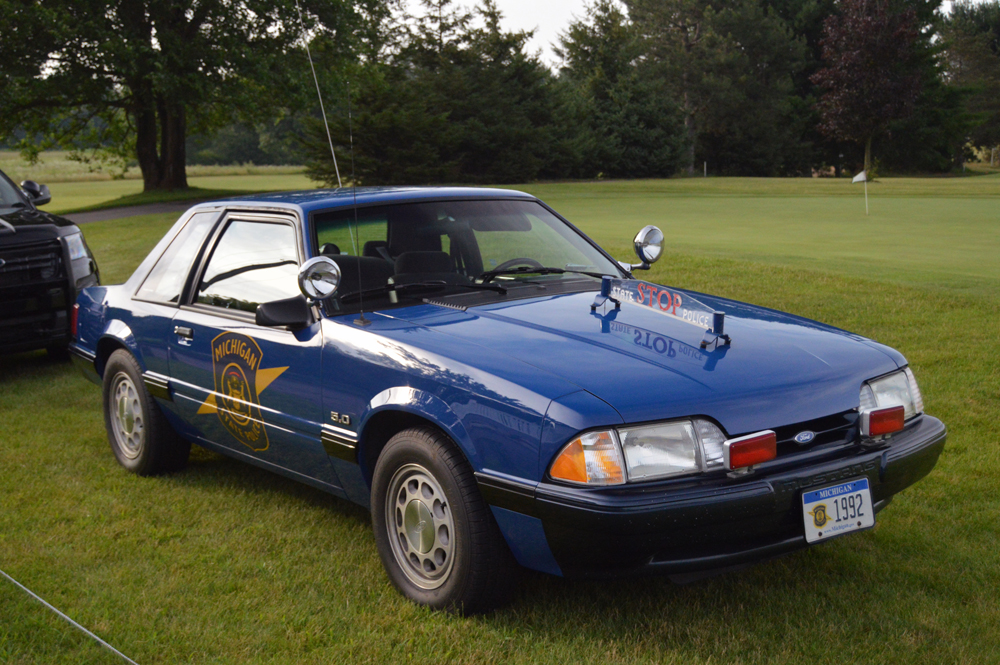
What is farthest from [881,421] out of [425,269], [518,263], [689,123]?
[689,123]

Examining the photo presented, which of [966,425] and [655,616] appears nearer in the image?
[655,616]

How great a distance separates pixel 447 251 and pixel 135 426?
2038mm

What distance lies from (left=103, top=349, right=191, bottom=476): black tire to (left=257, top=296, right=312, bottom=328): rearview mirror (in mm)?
1402

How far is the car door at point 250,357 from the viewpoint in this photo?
12.6 ft

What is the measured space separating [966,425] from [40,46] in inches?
1188

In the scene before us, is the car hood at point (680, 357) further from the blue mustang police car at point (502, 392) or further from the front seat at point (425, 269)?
the front seat at point (425, 269)

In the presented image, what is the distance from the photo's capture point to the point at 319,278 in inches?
142

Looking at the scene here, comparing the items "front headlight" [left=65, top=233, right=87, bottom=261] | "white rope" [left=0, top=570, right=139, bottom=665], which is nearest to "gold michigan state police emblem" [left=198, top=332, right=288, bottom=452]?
"white rope" [left=0, top=570, right=139, bottom=665]

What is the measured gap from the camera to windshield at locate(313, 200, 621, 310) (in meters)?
3.99

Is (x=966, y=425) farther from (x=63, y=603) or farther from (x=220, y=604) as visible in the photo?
(x=63, y=603)

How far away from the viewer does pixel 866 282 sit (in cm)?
1036

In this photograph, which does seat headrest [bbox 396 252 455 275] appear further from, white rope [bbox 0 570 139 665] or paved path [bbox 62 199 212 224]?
paved path [bbox 62 199 212 224]

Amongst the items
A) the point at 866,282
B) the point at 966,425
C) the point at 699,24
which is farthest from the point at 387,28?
the point at 966,425

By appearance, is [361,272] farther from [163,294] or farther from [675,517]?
[675,517]
